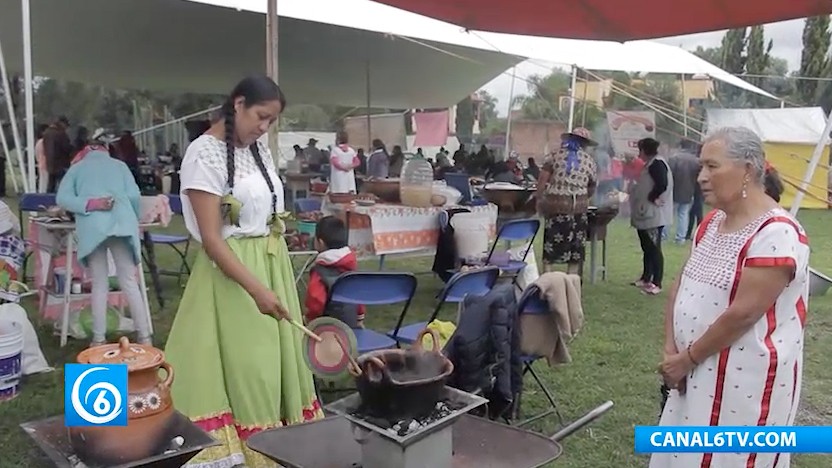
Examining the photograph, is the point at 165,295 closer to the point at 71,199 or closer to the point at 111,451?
the point at 71,199

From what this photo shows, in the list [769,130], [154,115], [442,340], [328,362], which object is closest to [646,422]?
[442,340]

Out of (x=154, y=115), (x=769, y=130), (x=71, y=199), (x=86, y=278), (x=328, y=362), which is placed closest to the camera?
(x=328, y=362)

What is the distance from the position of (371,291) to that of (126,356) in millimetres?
2090

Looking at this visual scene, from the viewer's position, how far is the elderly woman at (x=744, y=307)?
1.97 metres

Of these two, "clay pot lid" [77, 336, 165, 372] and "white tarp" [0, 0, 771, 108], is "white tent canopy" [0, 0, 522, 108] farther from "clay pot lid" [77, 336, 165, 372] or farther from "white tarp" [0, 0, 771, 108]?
"clay pot lid" [77, 336, 165, 372]

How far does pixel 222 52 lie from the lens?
12133 millimetres

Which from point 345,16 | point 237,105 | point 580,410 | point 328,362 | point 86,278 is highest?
point 345,16

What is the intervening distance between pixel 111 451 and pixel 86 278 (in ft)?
12.3

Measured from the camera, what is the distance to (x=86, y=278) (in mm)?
5062

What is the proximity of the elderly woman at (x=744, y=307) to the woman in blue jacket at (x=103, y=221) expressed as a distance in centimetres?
340

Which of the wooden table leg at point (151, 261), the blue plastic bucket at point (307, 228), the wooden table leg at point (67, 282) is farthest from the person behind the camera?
A: the wooden table leg at point (151, 261)

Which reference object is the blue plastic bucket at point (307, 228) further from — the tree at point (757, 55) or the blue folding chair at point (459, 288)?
the tree at point (757, 55)

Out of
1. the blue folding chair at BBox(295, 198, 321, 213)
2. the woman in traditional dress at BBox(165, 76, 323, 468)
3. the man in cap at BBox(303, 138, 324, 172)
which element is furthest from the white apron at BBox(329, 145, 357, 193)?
the woman in traditional dress at BBox(165, 76, 323, 468)

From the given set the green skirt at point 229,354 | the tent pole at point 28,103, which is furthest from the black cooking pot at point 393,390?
the tent pole at point 28,103
